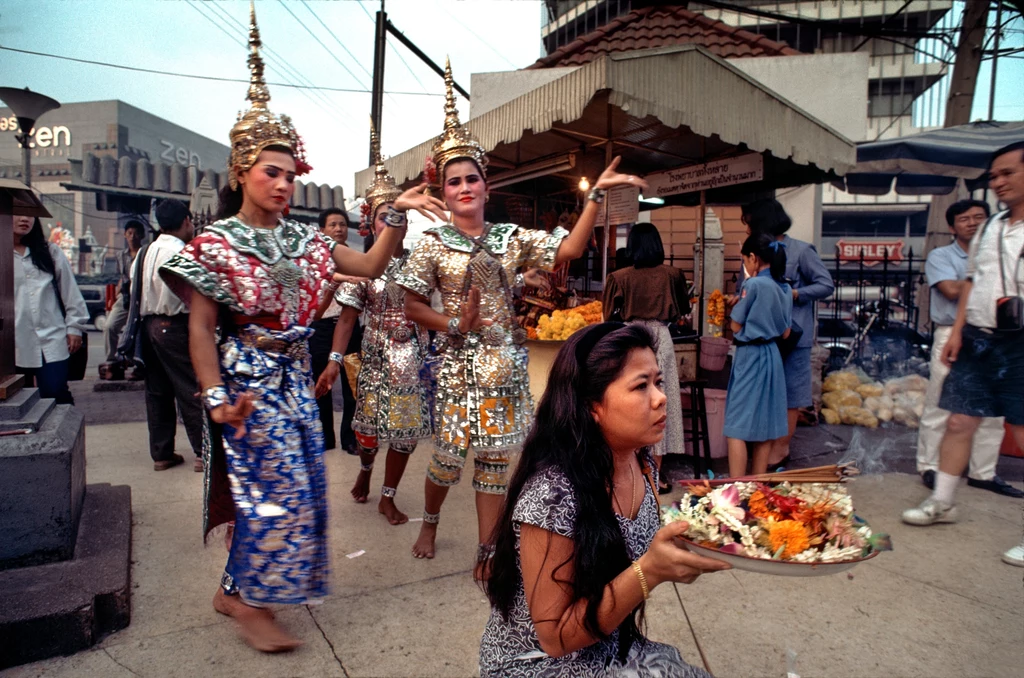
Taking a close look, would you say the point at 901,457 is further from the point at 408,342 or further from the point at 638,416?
the point at 638,416

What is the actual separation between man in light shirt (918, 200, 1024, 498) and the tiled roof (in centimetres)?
657

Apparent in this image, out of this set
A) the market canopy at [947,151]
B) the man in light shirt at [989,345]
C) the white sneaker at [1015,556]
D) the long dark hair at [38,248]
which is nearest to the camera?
the man in light shirt at [989,345]

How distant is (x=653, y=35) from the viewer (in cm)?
1020

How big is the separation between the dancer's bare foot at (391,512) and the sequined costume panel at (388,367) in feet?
1.25

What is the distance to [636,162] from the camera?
7.38 metres

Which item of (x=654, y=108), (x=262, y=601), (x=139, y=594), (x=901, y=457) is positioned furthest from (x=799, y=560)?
(x=901, y=457)

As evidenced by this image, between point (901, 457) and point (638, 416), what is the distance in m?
5.27

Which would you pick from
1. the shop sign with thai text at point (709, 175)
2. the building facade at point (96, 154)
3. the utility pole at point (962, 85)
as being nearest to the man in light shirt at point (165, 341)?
the shop sign with thai text at point (709, 175)

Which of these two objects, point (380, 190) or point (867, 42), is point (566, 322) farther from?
point (867, 42)

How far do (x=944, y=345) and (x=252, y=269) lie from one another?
13.8 feet

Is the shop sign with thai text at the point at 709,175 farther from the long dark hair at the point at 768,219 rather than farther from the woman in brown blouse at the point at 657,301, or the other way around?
the woman in brown blouse at the point at 657,301

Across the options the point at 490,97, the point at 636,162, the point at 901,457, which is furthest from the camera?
the point at 490,97

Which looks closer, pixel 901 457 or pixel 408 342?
pixel 408 342

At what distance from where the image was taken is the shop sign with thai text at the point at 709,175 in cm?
568
